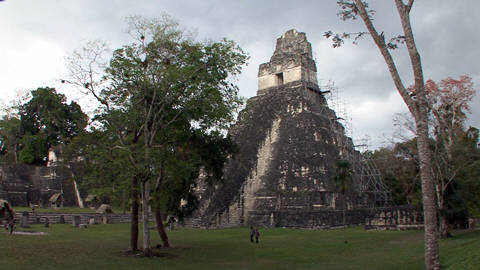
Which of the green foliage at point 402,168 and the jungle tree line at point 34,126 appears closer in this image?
the green foliage at point 402,168

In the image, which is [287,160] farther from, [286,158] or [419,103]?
[419,103]

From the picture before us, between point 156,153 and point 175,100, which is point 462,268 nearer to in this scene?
point 156,153

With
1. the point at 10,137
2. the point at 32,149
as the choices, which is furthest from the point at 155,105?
the point at 10,137

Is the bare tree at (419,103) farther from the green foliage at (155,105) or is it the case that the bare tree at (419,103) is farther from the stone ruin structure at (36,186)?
the stone ruin structure at (36,186)

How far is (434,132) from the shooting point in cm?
1825

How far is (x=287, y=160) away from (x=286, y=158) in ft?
0.69

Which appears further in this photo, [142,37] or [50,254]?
[142,37]

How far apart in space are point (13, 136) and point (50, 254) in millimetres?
32746

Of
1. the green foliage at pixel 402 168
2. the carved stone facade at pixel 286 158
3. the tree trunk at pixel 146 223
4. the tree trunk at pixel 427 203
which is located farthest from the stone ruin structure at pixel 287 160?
the tree trunk at pixel 427 203

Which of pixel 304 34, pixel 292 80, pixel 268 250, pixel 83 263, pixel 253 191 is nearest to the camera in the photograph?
pixel 83 263

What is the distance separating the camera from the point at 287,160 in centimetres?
2455

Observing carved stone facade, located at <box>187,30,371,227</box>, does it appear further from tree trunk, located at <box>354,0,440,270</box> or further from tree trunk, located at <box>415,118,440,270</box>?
tree trunk, located at <box>415,118,440,270</box>

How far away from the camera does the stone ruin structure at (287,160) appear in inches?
876

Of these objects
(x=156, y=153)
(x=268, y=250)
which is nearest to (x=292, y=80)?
(x=268, y=250)
